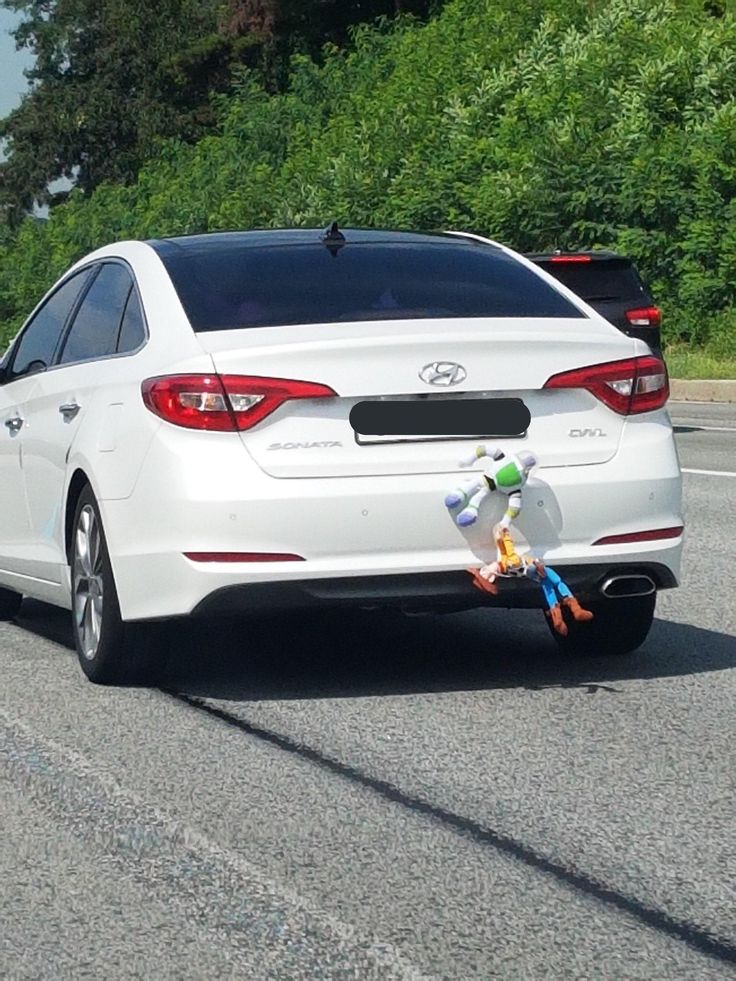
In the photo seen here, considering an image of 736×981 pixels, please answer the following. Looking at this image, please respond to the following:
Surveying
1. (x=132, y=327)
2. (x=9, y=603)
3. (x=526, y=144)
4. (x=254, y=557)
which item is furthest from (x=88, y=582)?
(x=526, y=144)

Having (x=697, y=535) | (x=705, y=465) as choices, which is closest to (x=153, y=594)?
(x=697, y=535)

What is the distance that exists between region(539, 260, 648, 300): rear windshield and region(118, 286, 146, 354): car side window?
1062cm

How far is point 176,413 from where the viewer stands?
7.11 meters

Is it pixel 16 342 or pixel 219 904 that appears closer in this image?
pixel 219 904

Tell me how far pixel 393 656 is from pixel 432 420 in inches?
60.4

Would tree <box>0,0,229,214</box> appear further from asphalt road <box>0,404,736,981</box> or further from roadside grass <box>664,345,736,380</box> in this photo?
asphalt road <box>0,404,736,981</box>

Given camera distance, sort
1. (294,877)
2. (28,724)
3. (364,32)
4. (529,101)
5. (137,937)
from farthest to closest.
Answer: (364,32) → (529,101) → (28,724) → (294,877) → (137,937)

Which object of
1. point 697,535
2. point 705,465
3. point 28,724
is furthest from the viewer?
point 705,465

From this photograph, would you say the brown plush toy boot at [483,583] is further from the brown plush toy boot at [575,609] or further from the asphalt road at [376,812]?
the asphalt road at [376,812]

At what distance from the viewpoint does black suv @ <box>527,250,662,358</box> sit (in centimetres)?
1864

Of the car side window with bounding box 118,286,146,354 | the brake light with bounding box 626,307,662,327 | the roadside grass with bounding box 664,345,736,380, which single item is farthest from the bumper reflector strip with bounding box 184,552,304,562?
the roadside grass with bounding box 664,345,736,380

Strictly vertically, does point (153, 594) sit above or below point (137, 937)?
below

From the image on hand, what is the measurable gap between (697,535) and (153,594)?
581cm

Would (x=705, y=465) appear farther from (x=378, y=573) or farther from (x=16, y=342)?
(x=378, y=573)
